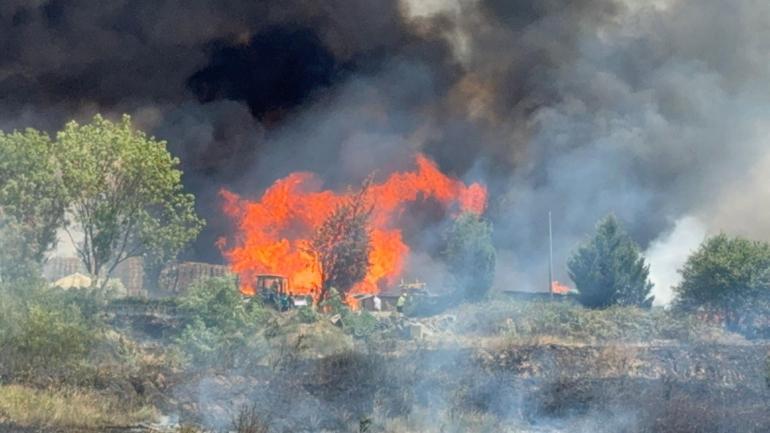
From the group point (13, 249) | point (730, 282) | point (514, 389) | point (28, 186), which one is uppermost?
point (28, 186)

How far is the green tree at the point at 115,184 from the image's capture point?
43375mm

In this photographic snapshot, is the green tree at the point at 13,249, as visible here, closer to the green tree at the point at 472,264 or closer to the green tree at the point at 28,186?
the green tree at the point at 28,186

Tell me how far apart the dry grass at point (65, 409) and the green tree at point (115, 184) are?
19905 mm

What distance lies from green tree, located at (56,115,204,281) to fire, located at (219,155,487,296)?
2176 centimetres

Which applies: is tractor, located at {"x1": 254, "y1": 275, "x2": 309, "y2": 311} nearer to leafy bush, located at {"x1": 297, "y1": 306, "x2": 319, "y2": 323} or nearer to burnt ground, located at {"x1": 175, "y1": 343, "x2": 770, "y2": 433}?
leafy bush, located at {"x1": 297, "y1": 306, "x2": 319, "y2": 323}

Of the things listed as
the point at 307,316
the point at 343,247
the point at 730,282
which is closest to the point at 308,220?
the point at 343,247

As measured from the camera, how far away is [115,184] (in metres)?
44.0

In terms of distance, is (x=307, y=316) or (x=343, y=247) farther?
(x=343, y=247)

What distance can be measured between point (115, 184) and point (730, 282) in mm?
32129

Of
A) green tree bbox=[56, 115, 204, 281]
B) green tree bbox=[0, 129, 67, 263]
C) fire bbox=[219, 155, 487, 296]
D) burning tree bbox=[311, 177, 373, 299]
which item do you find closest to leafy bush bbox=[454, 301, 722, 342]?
green tree bbox=[56, 115, 204, 281]

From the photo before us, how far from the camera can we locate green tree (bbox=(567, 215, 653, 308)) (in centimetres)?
4766

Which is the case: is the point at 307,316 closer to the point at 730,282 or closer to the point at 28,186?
the point at 28,186

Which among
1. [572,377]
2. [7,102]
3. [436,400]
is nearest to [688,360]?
[572,377]

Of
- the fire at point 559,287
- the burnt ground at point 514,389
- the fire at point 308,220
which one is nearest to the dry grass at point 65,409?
the burnt ground at point 514,389
